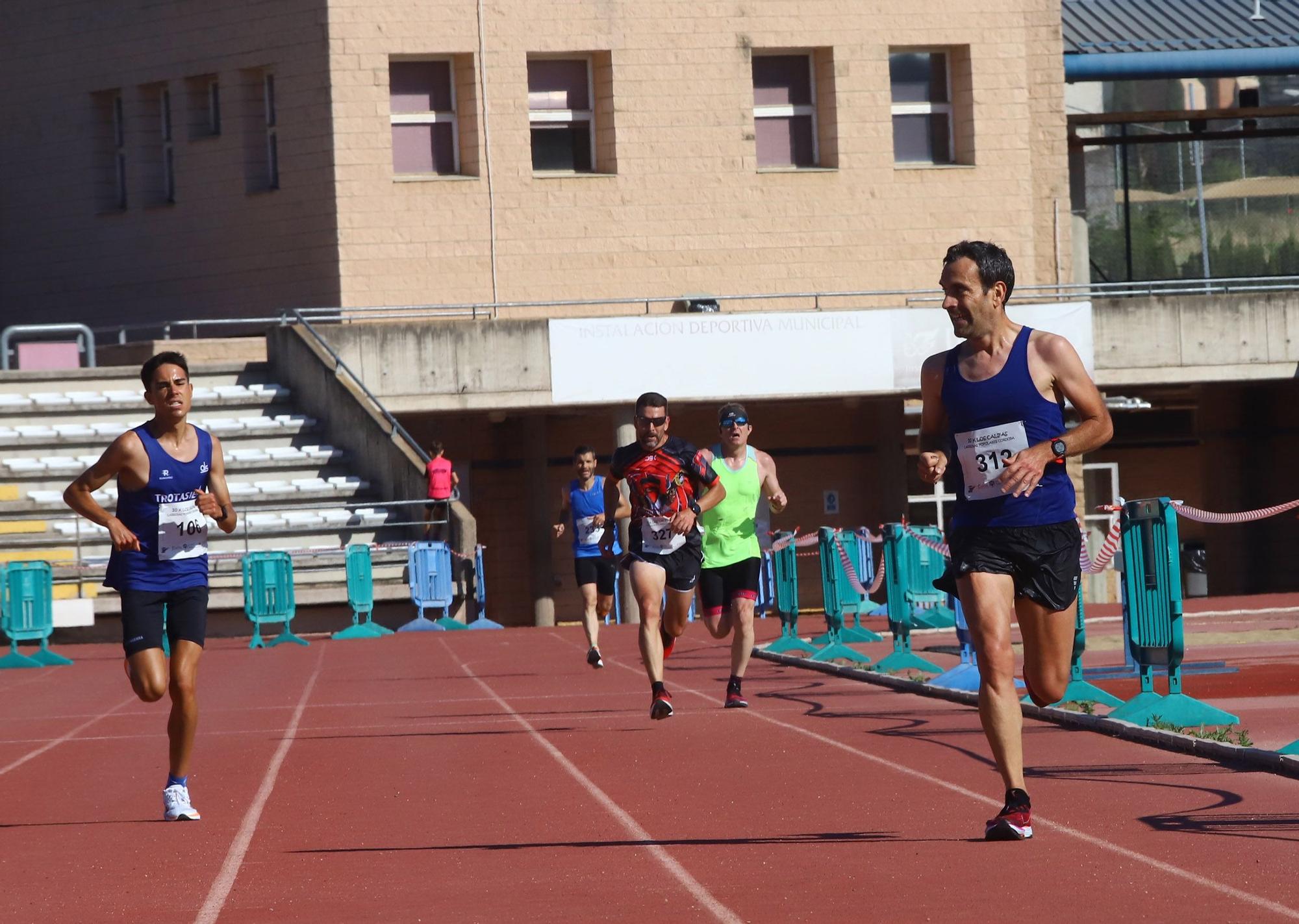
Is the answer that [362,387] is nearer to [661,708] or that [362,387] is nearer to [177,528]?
[661,708]

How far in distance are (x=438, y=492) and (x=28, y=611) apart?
6.25 metres

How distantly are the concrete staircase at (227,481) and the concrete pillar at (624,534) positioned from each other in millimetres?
3012

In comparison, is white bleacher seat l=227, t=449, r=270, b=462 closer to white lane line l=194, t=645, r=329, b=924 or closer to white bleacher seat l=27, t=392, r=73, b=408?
white bleacher seat l=27, t=392, r=73, b=408

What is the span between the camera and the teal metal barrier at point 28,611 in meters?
22.6

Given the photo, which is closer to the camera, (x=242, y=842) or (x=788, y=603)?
(x=242, y=842)

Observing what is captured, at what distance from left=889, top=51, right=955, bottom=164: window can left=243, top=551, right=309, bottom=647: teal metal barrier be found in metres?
15.1

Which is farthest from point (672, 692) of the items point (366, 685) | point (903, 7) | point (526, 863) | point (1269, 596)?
point (903, 7)

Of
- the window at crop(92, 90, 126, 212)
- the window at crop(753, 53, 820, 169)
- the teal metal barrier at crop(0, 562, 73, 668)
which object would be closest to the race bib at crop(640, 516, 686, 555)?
the teal metal barrier at crop(0, 562, 73, 668)

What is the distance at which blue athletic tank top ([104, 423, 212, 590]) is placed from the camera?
30.4ft

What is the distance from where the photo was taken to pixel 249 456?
28.7 m

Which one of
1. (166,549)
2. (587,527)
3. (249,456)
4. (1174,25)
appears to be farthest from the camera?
(1174,25)

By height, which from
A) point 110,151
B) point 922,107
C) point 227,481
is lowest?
point 227,481

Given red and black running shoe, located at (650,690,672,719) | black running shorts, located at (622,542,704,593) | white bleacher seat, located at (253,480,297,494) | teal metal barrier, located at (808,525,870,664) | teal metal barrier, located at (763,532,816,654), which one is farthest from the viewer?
white bleacher seat, located at (253,480,297,494)

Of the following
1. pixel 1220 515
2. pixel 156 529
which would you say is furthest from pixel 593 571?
pixel 156 529
